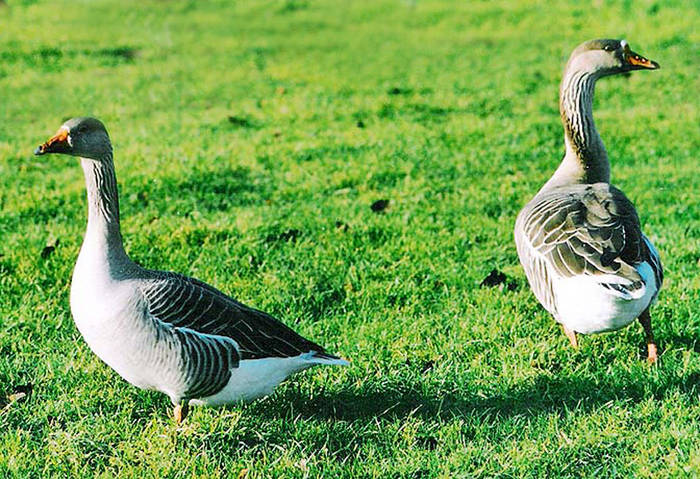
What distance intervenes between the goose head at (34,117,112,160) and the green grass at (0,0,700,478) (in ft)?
4.15

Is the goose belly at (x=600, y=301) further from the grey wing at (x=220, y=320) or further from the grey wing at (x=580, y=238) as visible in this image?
the grey wing at (x=220, y=320)

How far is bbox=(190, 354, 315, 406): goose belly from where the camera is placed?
12.6ft

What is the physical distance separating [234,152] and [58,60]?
7881mm

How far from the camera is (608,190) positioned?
4.90 meters

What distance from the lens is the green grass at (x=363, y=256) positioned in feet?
12.6

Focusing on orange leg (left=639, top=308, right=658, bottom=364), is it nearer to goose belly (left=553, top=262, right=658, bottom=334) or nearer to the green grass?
the green grass

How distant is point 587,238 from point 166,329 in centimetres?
220

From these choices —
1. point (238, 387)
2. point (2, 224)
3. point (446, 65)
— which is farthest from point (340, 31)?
point (238, 387)

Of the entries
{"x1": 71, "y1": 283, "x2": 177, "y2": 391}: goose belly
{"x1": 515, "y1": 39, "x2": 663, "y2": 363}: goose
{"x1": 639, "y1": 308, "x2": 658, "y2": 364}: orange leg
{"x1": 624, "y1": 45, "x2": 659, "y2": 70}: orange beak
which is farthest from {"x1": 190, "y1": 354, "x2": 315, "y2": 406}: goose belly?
{"x1": 624, "y1": 45, "x2": 659, "y2": 70}: orange beak

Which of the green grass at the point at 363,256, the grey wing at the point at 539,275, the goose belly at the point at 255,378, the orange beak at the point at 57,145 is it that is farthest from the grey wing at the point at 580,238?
the orange beak at the point at 57,145

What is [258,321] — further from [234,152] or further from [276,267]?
[234,152]

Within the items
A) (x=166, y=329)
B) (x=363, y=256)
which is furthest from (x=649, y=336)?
(x=166, y=329)

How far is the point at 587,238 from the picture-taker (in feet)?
14.0

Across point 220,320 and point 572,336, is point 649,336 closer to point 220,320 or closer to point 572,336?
point 572,336
